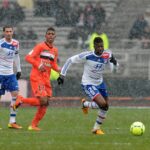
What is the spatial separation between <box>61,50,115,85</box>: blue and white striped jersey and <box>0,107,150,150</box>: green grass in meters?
0.93

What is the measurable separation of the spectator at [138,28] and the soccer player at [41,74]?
1205 centimetres

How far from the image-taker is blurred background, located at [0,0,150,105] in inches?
921

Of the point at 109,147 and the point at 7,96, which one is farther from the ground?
the point at 109,147

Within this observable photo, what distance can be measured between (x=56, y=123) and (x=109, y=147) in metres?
4.96

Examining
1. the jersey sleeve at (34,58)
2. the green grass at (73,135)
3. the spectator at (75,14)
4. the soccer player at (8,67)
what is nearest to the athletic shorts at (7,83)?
the soccer player at (8,67)

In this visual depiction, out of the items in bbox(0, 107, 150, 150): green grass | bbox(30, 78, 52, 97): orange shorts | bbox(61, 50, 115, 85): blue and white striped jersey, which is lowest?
bbox(0, 107, 150, 150): green grass

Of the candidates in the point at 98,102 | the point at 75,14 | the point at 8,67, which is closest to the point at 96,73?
the point at 98,102

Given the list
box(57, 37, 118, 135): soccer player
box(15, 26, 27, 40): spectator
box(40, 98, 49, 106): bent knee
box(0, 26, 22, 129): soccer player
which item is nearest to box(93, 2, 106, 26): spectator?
box(15, 26, 27, 40): spectator

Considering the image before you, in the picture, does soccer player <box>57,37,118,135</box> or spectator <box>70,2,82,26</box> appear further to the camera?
spectator <box>70,2,82,26</box>

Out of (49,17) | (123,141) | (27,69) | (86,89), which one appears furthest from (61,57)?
(123,141)

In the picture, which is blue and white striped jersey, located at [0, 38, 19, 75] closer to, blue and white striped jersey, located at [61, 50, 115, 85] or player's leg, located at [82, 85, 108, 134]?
blue and white striped jersey, located at [61, 50, 115, 85]

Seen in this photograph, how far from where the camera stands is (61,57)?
24109 mm

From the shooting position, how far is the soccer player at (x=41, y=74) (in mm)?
14109

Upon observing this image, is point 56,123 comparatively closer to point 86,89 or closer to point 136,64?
point 86,89
